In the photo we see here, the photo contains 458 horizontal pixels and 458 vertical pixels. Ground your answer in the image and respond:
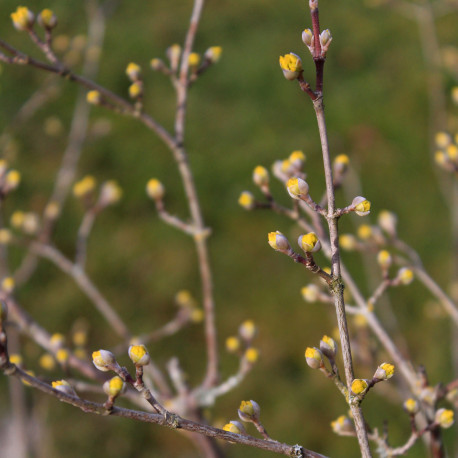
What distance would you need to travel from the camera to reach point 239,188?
4.14 metres

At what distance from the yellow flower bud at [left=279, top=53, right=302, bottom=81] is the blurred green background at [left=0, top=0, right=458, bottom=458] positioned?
2485mm

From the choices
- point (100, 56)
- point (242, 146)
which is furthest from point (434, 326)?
point (100, 56)

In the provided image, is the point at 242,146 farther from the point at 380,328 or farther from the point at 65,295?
the point at 380,328

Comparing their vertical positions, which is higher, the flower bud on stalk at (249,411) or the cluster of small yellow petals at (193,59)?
the cluster of small yellow petals at (193,59)

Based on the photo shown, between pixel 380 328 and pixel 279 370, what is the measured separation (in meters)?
2.07

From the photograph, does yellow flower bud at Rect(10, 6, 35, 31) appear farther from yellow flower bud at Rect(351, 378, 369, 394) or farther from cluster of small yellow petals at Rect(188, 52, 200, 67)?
yellow flower bud at Rect(351, 378, 369, 394)

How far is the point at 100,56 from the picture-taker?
481 cm

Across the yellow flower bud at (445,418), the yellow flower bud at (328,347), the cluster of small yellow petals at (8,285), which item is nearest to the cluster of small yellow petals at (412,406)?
the yellow flower bud at (445,418)

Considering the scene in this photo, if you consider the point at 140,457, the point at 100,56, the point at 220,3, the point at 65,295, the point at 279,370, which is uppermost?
the point at 220,3

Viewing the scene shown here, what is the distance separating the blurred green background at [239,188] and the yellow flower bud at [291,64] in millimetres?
2485

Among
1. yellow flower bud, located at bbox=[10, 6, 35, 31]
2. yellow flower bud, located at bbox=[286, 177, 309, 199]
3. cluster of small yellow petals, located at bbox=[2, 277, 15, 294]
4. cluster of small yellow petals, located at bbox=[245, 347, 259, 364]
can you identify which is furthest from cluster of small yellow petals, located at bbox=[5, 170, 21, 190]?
yellow flower bud, located at bbox=[286, 177, 309, 199]

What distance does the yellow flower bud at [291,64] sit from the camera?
3.23ft

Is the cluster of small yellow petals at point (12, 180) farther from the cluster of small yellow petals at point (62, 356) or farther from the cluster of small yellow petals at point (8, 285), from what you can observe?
the cluster of small yellow petals at point (62, 356)

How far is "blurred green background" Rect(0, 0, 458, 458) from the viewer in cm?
331
